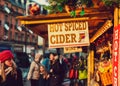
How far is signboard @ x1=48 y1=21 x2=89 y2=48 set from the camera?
717 centimetres

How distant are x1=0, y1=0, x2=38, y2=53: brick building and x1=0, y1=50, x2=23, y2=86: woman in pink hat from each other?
42.5m

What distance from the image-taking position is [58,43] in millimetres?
7254

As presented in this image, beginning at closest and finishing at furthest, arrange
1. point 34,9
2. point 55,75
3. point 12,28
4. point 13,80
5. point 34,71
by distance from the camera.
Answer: point 34,9, point 13,80, point 34,71, point 55,75, point 12,28

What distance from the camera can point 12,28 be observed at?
6347 centimetres

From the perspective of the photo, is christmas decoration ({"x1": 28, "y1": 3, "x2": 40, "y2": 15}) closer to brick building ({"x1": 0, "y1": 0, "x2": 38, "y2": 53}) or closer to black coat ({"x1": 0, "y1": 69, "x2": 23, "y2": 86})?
black coat ({"x1": 0, "y1": 69, "x2": 23, "y2": 86})

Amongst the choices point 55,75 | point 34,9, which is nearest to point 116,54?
point 34,9

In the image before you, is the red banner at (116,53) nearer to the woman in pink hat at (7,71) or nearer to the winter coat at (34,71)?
the woman in pink hat at (7,71)

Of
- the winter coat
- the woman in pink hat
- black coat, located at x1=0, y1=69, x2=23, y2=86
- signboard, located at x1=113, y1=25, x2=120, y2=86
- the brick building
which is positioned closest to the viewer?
signboard, located at x1=113, y1=25, x2=120, y2=86

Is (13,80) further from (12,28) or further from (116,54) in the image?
(12,28)

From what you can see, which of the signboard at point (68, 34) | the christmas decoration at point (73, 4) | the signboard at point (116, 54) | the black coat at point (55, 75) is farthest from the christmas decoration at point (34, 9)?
the black coat at point (55, 75)

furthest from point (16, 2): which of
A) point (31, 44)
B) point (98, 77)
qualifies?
point (98, 77)

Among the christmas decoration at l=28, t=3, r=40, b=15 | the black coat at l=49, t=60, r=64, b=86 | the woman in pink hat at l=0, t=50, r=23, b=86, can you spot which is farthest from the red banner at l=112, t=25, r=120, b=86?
the black coat at l=49, t=60, r=64, b=86

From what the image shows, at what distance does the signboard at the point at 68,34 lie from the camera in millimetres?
7172

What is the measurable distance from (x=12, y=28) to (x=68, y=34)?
186ft
